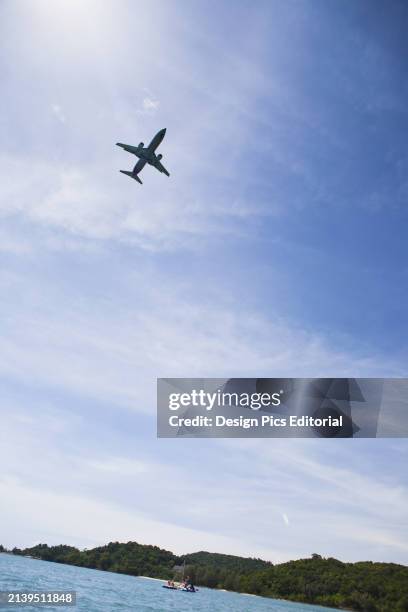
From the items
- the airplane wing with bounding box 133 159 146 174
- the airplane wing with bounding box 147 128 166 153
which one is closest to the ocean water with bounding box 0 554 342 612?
the airplane wing with bounding box 133 159 146 174

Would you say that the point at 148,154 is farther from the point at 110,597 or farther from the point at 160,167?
the point at 110,597

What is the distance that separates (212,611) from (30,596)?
138 ft

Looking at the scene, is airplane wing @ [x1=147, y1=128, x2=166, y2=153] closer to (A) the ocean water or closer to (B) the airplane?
(B) the airplane

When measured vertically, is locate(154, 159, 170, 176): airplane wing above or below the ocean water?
above

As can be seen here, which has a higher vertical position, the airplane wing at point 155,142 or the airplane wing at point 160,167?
the airplane wing at point 155,142

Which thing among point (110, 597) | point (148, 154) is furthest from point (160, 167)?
point (110, 597)

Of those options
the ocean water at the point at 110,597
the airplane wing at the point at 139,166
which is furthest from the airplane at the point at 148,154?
the ocean water at the point at 110,597

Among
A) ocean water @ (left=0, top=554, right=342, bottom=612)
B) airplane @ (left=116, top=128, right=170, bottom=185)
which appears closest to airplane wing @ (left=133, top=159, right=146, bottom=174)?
airplane @ (left=116, top=128, right=170, bottom=185)

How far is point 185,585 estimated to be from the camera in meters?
124

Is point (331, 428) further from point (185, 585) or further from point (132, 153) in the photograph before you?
point (185, 585)

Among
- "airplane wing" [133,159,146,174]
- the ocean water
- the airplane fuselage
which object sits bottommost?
the ocean water

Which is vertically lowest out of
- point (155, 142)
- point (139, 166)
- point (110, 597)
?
point (110, 597)

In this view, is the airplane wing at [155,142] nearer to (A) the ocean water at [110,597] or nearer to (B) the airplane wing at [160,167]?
(B) the airplane wing at [160,167]

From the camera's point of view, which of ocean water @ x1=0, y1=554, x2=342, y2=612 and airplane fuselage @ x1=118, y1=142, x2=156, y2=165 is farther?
ocean water @ x1=0, y1=554, x2=342, y2=612
